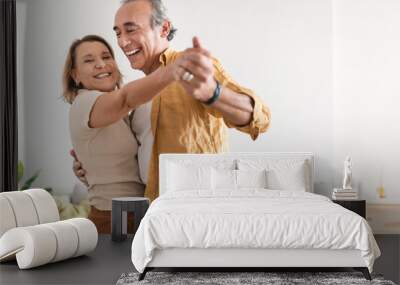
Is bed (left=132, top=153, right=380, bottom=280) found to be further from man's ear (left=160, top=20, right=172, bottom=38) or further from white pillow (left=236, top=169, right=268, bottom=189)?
man's ear (left=160, top=20, right=172, bottom=38)

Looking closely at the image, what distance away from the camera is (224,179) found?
6.77 metres

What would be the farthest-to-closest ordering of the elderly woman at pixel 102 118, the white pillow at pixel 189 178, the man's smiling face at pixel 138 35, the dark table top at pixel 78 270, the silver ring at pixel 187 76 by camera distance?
the elderly woman at pixel 102 118 → the man's smiling face at pixel 138 35 → the silver ring at pixel 187 76 → the white pillow at pixel 189 178 → the dark table top at pixel 78 270

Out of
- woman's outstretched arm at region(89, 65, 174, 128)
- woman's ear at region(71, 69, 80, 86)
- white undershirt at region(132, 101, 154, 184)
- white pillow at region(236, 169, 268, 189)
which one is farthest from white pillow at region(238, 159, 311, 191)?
woman's ear at region(71, 69, 80, 86)

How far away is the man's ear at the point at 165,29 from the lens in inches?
286

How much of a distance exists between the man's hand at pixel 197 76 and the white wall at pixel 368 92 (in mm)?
1386

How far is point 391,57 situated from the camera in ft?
24.1

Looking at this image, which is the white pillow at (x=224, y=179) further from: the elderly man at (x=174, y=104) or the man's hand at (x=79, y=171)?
the man's hand at (x=79, y=171)

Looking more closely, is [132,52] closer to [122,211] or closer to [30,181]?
[122,211]

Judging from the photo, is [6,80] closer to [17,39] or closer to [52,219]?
[17,39]

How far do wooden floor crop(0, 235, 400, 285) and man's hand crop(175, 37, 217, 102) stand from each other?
1.71 meters

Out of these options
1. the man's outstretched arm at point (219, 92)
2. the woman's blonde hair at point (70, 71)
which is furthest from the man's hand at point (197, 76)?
the woman's blonde hair at point (70, 71)

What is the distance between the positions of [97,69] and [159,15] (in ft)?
2.89

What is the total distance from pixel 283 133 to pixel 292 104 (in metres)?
0.32

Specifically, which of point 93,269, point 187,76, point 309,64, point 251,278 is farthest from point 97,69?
point 251,278
